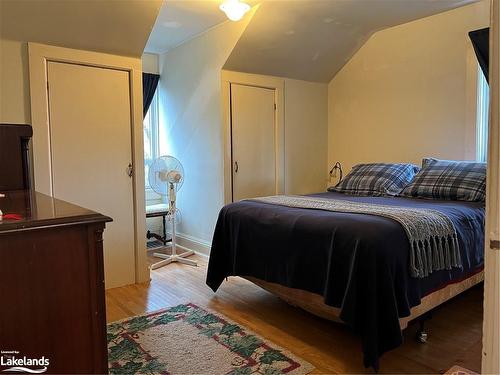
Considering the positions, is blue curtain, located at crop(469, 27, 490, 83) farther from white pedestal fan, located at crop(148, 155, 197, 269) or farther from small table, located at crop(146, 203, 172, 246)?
small table, located at crop(146, 203, 172, 246)

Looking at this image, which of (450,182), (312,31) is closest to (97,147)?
(312,31)

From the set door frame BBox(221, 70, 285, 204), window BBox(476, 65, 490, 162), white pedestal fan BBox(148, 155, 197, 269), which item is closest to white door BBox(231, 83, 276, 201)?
door frame BBox(221, 70, 285, 204)

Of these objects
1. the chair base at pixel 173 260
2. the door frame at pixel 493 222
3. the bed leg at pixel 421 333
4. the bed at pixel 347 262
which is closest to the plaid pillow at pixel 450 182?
the bed at pixel 347 262

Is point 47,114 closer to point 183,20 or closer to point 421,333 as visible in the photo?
point 183,20

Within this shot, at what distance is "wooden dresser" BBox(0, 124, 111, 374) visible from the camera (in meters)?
1.02

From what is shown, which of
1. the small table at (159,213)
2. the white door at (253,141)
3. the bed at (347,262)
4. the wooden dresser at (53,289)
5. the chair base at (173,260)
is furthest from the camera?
the small table at (159,213)

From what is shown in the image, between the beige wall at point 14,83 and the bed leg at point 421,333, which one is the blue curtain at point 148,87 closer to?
the beige wall at point 14,83

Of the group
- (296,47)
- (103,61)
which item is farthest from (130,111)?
(296,47)

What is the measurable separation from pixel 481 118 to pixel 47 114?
3.53m

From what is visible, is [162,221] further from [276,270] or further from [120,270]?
[276,270]

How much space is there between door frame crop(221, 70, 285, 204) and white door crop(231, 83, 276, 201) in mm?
41

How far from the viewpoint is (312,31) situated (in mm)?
3699

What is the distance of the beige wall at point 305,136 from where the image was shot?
14.3ft

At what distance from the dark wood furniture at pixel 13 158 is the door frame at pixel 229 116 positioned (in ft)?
6.62
